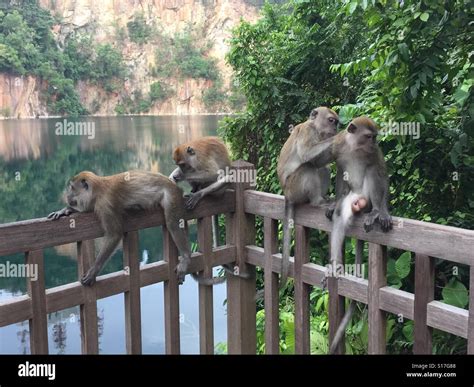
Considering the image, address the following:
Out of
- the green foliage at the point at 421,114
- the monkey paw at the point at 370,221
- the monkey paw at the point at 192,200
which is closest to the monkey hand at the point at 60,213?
the monkey paw at the point at 192,200

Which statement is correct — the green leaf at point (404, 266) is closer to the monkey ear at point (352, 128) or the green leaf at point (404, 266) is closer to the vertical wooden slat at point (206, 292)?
the monkey ear at point (352, 128)

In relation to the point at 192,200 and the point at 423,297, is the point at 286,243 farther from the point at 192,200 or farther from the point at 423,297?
the point at 423,297

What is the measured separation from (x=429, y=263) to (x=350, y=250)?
7.28 feet

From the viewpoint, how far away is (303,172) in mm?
2916

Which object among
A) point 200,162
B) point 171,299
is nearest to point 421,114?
point 200,162

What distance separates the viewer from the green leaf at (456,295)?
10.3 ft

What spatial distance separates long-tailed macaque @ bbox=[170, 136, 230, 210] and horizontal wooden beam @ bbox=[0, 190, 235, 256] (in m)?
0.80

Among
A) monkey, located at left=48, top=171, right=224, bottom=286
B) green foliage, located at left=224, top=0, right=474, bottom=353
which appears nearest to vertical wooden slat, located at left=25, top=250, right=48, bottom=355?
monkey, located at left=48, top=171, right=224, bottom=286

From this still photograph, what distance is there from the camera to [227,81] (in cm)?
4825

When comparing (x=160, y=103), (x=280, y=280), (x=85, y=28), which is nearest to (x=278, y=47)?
(x=280, y=280)

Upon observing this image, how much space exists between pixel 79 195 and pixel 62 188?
14.8 m

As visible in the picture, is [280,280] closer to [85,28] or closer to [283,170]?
[283,170]

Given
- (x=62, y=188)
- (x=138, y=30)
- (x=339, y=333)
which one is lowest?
(x=62, y=188)

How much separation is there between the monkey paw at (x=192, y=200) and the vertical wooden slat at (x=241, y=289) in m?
0.21
